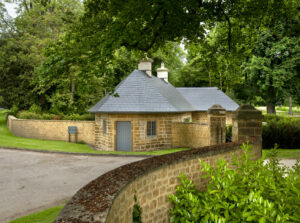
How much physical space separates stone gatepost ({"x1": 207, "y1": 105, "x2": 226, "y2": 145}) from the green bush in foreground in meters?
7.18

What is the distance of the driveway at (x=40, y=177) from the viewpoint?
7.16 meters

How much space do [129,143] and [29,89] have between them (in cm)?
1961

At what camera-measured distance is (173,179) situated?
5395 millimetres

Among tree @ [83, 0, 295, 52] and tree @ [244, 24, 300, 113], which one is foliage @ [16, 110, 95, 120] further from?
tree @ [244, 24, 300, 113]

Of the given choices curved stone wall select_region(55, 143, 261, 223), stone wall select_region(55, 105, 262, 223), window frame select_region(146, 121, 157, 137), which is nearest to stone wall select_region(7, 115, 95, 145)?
window frame select_region(146, 121, 157, 137)

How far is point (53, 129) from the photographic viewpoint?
75.4 ft

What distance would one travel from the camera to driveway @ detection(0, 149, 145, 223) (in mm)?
7156

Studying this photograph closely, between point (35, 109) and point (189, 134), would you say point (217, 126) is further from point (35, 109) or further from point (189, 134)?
point (35, 109)

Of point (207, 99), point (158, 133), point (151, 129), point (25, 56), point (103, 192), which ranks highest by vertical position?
point (25, 56)

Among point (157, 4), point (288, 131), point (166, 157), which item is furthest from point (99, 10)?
point (288, 131)

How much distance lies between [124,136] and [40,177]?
780 cm

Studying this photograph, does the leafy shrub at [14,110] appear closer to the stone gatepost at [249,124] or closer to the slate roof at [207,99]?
the slate roof at [207,99]

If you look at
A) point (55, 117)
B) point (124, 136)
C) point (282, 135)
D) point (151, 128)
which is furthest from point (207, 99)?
point (55, 117)

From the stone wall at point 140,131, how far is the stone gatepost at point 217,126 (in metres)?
5.46
